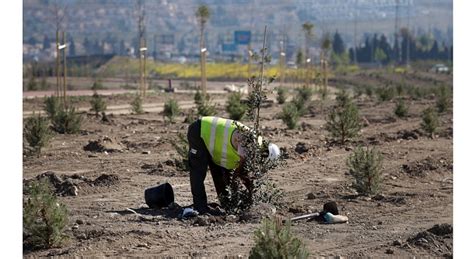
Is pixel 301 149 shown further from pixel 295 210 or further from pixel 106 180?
pixel 295 210

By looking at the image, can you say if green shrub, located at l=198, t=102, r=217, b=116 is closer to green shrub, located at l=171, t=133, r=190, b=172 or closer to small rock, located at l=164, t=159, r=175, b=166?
small rock, located at l=164, t=159, r=175, b=166

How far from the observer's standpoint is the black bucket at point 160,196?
1215cm

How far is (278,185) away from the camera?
14883 millimetres

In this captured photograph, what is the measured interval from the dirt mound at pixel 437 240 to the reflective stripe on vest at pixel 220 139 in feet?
8.36

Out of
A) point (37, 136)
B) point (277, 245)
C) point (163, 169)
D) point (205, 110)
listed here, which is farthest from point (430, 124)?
point (277, 245)

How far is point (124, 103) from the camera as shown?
37.8m

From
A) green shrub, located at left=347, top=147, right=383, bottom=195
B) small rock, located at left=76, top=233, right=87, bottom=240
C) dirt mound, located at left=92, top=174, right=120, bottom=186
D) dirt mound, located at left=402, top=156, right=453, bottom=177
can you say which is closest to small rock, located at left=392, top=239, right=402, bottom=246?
small rock, located at left=76, top=233, right=87, bottom=240

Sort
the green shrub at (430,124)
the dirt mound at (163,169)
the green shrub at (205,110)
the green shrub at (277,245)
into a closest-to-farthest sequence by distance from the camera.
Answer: the green shrub at (277,245), the dirt mound at (163,169), the green shrub at (430,124), the green shrub at (205,110)

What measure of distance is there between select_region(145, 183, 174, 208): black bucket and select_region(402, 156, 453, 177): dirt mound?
5627mm

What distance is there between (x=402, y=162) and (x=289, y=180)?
11.2 feet

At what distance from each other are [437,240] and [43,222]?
3.95 metres

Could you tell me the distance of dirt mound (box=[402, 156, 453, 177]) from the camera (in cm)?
1651

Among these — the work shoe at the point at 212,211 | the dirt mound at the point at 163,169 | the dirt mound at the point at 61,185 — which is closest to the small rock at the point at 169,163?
the dirt mound at the point at 163,169

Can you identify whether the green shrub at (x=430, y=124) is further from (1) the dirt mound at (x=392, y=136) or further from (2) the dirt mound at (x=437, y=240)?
(2) the dirt mound at (x=437, y=240)
